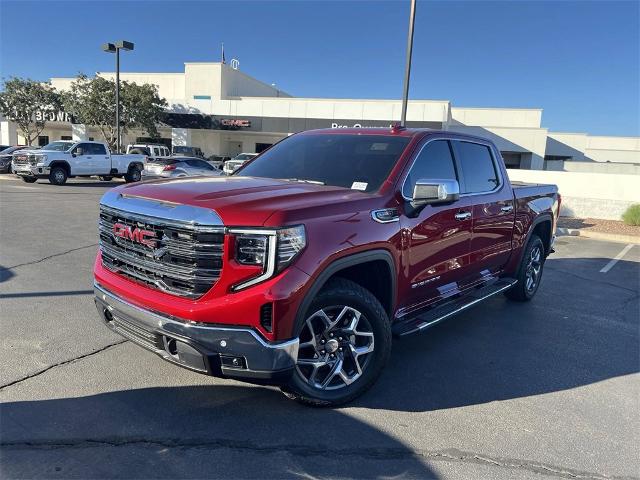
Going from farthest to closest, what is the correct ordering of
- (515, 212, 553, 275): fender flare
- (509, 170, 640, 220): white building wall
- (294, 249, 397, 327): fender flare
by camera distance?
(509, 170, 640, 220): white building wall, (515, 212, 553, 275): fender flare, (294, 249, 397, 327): fender flare

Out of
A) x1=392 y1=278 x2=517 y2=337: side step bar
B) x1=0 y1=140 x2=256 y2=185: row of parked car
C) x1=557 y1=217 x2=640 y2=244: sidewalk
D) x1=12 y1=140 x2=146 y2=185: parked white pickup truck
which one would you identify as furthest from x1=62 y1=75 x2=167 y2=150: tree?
x1=392 y1=278 x2=517 y2=337: side step bar

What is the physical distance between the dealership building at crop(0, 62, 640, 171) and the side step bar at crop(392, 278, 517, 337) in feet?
99.8

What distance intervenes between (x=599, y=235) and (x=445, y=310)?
36.6 feet

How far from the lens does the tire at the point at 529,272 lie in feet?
20.4

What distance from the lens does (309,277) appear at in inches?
118

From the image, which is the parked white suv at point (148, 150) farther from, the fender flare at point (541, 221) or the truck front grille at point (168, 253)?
the truck front grille at point (168, 253)

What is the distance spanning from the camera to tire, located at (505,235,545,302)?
20.4 ft

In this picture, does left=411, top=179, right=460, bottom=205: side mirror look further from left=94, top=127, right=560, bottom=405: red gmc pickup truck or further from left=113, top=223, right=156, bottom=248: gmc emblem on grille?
left=113, top=223, right=156, bottom=248: gmc emblem on grille

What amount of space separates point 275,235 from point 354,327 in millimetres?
996

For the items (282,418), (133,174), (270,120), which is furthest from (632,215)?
(270,120)

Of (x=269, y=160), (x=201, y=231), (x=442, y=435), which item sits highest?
(x=269, y=160)

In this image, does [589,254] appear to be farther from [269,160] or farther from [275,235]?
[275,235]

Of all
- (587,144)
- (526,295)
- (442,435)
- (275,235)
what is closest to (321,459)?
(442,435)

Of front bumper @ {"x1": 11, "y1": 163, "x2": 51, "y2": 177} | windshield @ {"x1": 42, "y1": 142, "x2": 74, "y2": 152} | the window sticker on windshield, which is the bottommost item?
front bumper @ {"x1": 11, "y1": 163, "x2": 51, "y2": 177}
